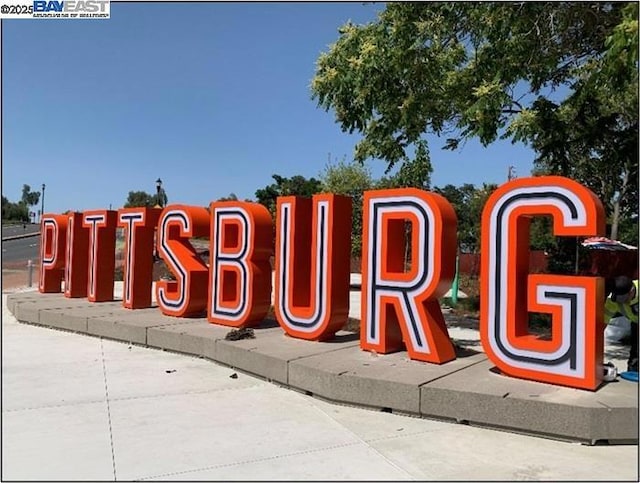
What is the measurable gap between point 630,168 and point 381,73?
4.63 metres

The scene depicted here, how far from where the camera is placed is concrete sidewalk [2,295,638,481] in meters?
4.48

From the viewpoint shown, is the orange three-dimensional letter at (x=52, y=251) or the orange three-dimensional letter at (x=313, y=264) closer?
the orange three-dimensional letter at (x=313, y=264)

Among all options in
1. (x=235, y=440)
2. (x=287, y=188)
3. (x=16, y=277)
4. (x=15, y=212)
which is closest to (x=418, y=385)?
(x=235, y=440)

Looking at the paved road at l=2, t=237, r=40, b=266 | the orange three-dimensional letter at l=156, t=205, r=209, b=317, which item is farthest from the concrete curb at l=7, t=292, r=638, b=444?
the paved road at l=2, t=237, r=40, b=266

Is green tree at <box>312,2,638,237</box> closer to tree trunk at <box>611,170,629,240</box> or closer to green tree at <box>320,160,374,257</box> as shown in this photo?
tree trunk at <box>611,170,629,240</box>

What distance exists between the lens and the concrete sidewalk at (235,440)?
14.7 feet

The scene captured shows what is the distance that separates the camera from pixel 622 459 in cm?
490

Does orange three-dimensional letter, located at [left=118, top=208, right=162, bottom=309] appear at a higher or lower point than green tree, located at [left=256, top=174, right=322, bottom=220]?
lower

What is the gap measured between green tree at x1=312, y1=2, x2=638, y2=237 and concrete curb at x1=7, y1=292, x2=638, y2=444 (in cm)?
430

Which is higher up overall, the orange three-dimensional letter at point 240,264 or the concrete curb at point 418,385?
the orange three-dimensional letter at point 240,264

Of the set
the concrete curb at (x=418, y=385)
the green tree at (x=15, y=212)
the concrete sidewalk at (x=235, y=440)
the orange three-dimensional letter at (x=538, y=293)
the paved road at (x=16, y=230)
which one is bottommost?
the concrete sidewalk at (x=235, y=440)

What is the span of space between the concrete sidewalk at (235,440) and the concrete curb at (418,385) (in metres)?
0.16

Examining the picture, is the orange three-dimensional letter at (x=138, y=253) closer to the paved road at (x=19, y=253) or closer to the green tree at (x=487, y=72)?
the green tree at (x=487, y=72)

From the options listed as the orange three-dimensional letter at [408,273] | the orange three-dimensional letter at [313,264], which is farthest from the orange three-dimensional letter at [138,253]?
the orange three-dimensional letter at [408,273]
